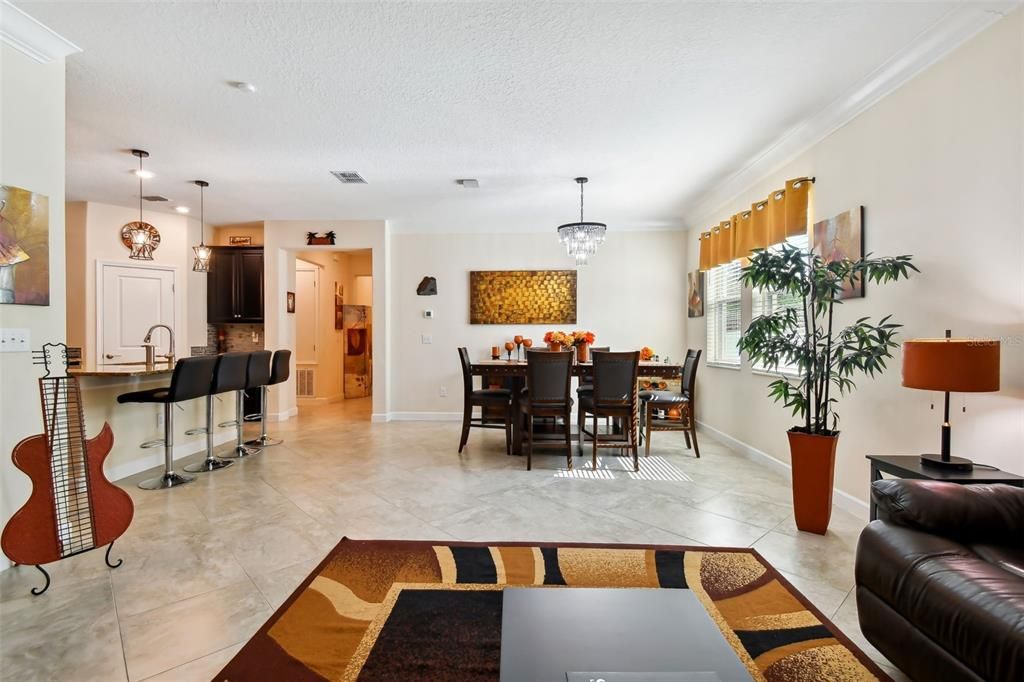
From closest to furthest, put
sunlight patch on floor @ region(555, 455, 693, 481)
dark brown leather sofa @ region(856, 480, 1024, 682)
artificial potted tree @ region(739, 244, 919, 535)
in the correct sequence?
1. dark brown leather sofa @ region(856, 480, 1024, 682)
2. artificial potted tree @ region(739, 244, 919, 535)
3. sunlight patch on floor @ region(555, 455, 693, 481)

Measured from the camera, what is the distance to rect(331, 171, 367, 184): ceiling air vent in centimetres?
436

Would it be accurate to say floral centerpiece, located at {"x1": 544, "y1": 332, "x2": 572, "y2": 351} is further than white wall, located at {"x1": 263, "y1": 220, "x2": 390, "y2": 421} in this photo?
No

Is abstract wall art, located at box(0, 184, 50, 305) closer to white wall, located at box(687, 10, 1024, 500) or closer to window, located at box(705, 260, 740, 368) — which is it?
white wall, located at box(687, 10, 1024, 500)

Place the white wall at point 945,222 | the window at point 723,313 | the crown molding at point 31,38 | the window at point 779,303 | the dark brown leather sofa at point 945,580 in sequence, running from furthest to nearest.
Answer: the window at point 723,313 < the window at point 779,303 < the crown molding at point 31,38 < the white wall at point 945,222 < the dark brown leather sofa at point 945,580

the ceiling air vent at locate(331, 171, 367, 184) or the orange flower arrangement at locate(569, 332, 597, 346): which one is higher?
the ceiling air vent at locate(331, 171, 367, 184)

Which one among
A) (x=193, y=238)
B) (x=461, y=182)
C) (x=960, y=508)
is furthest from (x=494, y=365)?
(x=193, y=238)

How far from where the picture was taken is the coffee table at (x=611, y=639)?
44.4 inches

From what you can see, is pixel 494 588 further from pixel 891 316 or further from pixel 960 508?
pixel 891 316

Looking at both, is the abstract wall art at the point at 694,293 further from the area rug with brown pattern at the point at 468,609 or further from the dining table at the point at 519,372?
the area rug with brown pattern at the point at 468,609

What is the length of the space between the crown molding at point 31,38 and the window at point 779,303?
14.2 feet

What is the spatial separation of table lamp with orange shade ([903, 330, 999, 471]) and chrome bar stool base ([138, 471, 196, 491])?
4666 millimetres

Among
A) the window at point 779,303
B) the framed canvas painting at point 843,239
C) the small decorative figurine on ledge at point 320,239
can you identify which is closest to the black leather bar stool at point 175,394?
the small decorative figurine on ledge at point 320,239

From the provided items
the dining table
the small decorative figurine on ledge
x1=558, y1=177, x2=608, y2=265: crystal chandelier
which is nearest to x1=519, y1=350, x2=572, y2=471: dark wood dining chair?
the dining table

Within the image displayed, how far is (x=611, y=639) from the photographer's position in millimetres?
1271
